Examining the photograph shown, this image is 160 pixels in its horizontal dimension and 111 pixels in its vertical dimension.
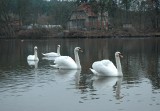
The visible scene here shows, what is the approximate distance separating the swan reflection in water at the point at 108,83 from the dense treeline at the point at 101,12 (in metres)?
72.0

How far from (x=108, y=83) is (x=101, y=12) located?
3015 inches

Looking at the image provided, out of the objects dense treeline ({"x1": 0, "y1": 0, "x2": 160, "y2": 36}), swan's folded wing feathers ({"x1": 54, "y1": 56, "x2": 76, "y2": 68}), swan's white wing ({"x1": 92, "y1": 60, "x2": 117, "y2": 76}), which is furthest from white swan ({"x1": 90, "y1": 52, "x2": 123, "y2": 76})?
dense treeline ({"x1": 0, "y1": 0, "x2": 160, "y2": 36})

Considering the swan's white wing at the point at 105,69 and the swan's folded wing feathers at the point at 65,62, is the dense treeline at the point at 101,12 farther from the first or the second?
the swan's white wing at the point at 105,69

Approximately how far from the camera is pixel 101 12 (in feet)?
309

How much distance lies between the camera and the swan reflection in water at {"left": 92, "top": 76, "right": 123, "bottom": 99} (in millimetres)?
17122

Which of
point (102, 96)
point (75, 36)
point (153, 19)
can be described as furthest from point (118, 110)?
point (153, 19)

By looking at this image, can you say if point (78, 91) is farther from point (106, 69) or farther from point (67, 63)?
point (67, 63)

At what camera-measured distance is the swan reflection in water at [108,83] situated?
17.1 meters

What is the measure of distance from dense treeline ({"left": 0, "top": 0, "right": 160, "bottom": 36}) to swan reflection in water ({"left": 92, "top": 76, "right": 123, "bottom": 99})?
7199 centimetres

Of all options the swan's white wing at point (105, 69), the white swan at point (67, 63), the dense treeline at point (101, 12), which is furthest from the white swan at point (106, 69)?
the dense treeline at point (101, 12)

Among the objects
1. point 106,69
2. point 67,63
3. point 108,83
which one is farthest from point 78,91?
point 67,63

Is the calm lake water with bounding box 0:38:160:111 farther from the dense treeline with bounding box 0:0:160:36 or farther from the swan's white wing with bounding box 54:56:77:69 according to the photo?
the dense treeline with bounding box 0:0:160:36

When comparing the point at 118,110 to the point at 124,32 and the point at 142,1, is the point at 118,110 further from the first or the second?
the point at 142,1

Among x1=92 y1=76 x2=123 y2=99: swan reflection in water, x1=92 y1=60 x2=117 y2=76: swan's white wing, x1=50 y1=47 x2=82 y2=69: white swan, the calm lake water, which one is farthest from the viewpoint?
x1=50 y1=47 x2=82 y2=69: white swan
